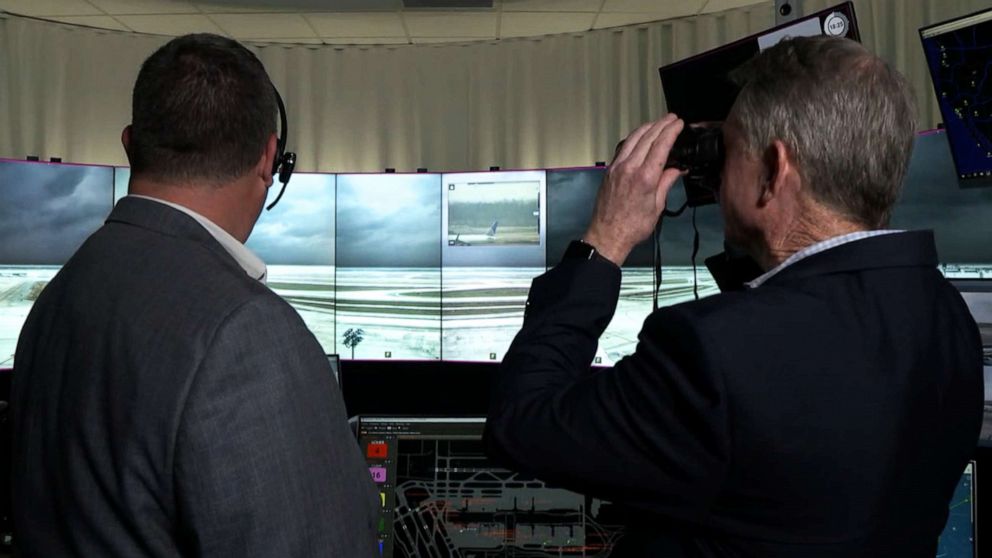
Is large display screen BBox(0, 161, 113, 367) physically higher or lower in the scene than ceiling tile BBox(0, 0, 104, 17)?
lower

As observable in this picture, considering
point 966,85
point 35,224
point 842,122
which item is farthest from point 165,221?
point 35,224

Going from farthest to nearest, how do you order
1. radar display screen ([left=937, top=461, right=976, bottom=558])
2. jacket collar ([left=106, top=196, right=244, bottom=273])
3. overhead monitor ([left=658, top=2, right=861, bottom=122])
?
radar display screen ([left=937, top=461, right=976, bottom=558]) < overhead monitor ([left=658, top=2, right=861, bottom=122]) < jacket collar ([left=106, top=196, right=244, bottom=273])

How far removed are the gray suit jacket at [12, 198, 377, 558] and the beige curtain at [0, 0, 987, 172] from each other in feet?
10.2

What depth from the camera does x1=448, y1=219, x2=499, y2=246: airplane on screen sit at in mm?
3076

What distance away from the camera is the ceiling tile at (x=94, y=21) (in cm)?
347

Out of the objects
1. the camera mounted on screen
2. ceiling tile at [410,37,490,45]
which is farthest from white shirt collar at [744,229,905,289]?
ceiling tile at [410,37,490,45]

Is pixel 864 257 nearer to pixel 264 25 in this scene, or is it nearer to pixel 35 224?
pixel 35 224

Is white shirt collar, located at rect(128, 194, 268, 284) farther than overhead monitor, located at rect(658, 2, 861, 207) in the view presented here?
No

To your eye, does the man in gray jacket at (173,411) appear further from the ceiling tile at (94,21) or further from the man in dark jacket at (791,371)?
the ceiling tile at (94,21)

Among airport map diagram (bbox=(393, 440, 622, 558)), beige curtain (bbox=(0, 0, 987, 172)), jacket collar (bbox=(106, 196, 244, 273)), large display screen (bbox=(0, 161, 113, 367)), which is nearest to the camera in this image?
jacket collar (bbox=(106, 196, 244, 273))

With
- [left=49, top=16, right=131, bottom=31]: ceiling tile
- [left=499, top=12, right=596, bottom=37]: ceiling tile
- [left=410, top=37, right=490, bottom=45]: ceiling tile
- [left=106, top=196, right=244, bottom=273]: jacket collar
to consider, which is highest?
[left=49, top=16, right=131, bottom=31]: ceiling tile

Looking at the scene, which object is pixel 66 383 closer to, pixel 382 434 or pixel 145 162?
pixel 145 162

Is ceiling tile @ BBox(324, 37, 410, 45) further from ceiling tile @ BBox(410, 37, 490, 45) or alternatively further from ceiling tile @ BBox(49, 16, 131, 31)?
ceiling tile @ BBox(49, 16, 131, 31)

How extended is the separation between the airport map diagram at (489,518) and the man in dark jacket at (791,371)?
0.79m
